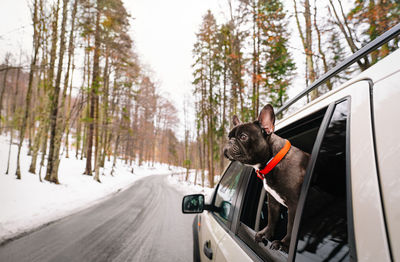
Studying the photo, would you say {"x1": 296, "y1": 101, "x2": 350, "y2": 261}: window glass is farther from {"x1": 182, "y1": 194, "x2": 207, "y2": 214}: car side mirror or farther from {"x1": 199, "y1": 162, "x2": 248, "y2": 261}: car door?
{"x1": 182, "y1": 194, "x2": 207, "y2": 214}: car side mirror

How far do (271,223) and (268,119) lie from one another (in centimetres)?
73

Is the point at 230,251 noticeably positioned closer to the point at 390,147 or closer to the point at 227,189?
the point at 227,189

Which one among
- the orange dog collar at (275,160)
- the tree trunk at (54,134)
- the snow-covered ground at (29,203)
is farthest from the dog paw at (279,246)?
the tree trunk at (54,134)

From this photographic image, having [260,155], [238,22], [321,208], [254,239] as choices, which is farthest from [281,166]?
[238,22]

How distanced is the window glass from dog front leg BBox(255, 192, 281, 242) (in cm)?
40

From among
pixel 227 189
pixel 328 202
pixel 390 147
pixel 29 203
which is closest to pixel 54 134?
pixel 29 203

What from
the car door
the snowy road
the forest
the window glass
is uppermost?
the forest

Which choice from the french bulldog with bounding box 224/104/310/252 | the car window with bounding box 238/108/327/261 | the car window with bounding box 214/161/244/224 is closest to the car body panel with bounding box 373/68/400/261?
the car window with bounding box 238/108/327/261

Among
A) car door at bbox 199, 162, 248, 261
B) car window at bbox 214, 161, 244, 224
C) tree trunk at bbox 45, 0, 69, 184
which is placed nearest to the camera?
car door at bbox 199, 162, 248, 261

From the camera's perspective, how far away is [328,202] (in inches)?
35.4

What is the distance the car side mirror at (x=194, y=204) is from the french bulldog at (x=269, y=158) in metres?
1.24

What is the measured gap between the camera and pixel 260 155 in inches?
53.0

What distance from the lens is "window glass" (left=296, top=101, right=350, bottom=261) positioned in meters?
0.79

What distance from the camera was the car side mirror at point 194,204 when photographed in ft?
8.18
